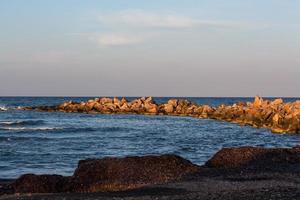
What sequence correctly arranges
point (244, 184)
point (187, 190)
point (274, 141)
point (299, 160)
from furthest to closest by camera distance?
point (274, 141)
point (299, 160)
point (244, 184)
point (187, 190)

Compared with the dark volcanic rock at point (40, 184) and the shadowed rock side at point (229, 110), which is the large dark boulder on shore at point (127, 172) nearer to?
the dark volcanic rock at point (40, 184)

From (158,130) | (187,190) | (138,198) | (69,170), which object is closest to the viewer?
(138,198)

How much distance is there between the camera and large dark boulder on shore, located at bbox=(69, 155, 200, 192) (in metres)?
19.4

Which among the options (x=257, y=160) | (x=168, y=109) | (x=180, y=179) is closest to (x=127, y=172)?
(x=180, y=179)

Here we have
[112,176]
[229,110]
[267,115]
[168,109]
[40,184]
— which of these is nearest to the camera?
[40,184]

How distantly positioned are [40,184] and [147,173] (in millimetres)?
3760

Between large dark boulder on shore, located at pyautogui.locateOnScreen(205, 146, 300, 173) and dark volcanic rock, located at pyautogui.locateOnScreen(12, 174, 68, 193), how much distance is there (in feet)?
21.1

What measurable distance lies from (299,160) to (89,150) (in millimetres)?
15662

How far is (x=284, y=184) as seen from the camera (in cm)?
1792

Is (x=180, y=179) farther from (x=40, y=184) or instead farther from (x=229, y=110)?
(x=229, y=110)

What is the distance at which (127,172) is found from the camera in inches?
822

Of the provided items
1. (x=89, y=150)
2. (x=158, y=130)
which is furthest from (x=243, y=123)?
(x=89, y=150)

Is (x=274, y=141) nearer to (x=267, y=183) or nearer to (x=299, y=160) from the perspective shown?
(x=299, y=160)

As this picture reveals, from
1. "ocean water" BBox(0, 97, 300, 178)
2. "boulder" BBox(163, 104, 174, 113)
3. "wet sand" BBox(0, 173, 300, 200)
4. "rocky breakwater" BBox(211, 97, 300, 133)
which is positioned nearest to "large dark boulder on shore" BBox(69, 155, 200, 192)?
"wet sand" BBox(0, 173, 300, 200)
